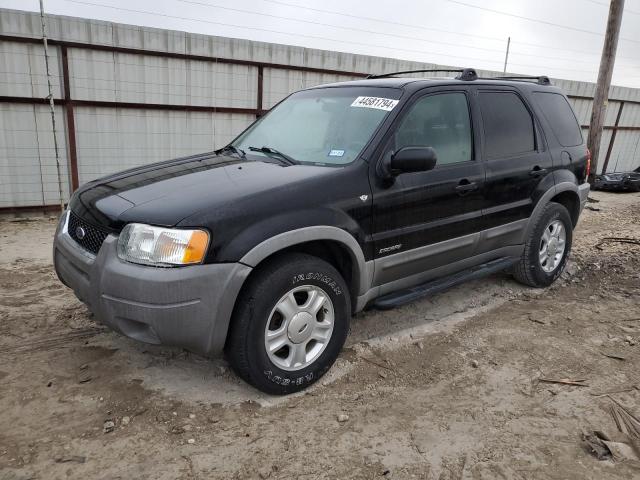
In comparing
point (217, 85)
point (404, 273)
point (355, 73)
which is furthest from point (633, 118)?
point (404, 273)

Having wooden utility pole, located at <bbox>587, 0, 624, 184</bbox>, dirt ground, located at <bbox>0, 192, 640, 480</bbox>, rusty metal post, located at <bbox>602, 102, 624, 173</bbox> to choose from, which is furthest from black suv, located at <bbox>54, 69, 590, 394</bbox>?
rusty metal post, located at <bbox>602, 102, 624, 173</bbox>

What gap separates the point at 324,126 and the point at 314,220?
1039mm

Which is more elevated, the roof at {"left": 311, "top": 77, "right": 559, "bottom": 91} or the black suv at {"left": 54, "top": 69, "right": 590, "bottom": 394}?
the roof at {"left": 311, "top": 77, "right": 559, "bottom": 91}

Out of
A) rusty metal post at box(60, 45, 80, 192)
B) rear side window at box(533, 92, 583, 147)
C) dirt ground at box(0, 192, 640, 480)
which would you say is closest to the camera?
dirt ground at box(0, 192, 640, 480)

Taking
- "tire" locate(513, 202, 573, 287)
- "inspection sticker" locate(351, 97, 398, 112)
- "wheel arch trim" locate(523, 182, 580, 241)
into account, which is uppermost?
"inspection sticker" locate(351, 97, 398, 112)

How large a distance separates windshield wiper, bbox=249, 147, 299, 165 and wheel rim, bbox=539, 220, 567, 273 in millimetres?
2680

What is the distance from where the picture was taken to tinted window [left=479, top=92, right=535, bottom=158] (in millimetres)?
4074

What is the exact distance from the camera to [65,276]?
3.16 metres

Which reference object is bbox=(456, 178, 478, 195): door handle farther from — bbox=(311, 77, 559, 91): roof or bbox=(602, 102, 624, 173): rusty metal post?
bbox=(602, 102, 624, 173): rusty metal post

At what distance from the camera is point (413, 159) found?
122 inches

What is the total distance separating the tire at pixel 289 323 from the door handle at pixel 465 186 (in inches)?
49.4

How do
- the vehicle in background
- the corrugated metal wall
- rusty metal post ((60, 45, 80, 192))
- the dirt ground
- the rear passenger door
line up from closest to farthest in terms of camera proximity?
the dirt ground < the rear passenger door < the corrugated metal wall < rusty metal post ((60, 45, 80, 192)) < the vehicle in background

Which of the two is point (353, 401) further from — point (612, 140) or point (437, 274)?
point (612, 140)

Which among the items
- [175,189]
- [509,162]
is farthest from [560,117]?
[175,189]
